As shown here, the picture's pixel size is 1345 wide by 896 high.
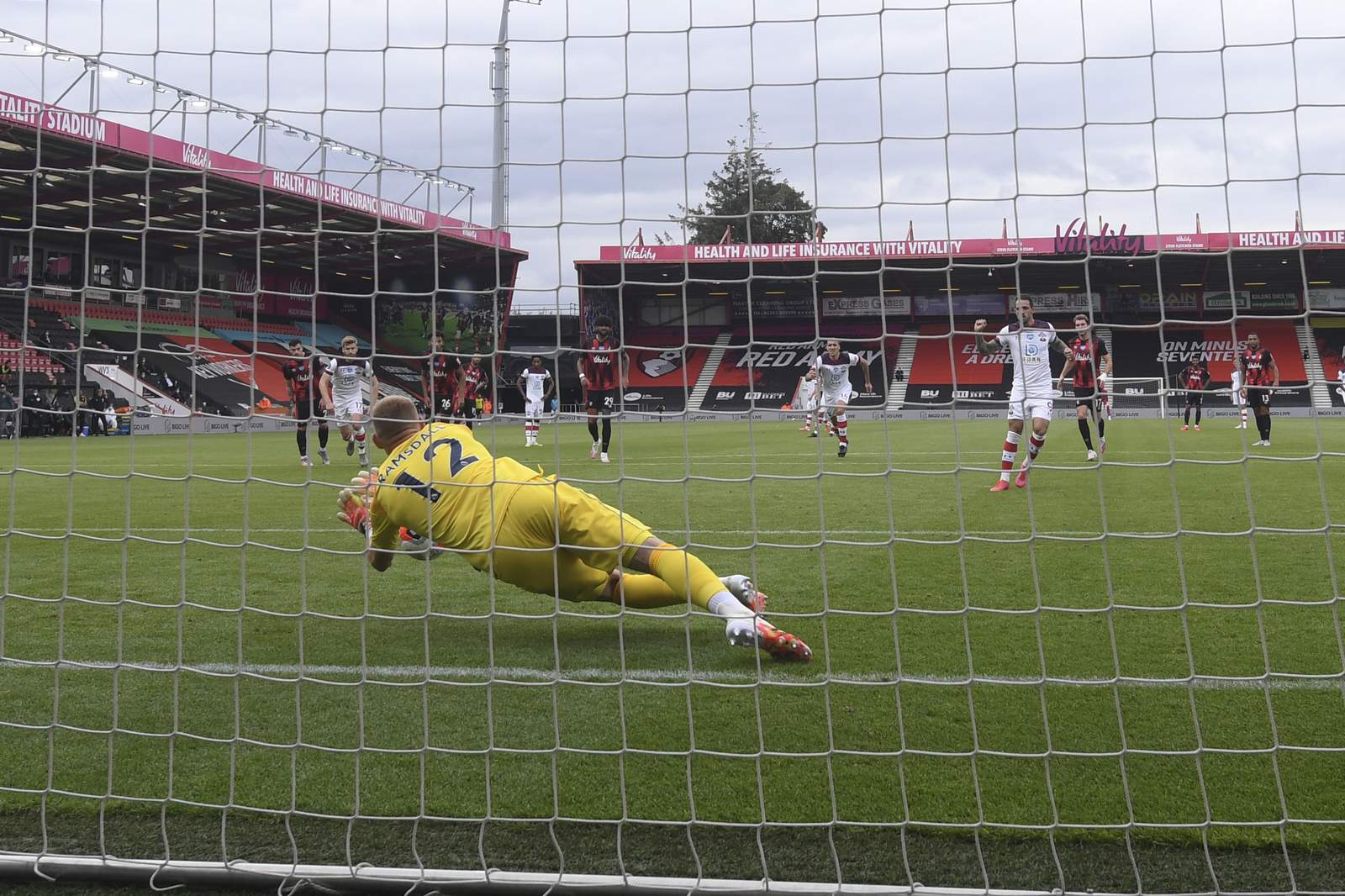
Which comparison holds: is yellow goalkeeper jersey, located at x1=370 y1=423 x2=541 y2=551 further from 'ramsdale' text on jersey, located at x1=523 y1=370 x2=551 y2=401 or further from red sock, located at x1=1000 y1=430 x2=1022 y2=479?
'ramsdale' text on jersey, located at x1=523 y1=370 x2=551 y2=401

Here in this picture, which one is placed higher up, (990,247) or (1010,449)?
(990,247)

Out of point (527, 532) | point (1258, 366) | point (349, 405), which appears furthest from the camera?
point (349, 405)

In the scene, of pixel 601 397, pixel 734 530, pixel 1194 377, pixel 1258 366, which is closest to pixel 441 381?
pixel 734 530

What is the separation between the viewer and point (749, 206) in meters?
3.40

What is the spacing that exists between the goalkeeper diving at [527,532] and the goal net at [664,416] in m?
0.02

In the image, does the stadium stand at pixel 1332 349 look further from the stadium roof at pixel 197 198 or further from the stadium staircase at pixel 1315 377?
the stadium roof at pixel 197 198

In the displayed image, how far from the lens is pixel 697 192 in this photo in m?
3.38

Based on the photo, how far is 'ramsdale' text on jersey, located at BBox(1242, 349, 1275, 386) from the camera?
14.2 m

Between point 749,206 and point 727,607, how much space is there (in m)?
1.48

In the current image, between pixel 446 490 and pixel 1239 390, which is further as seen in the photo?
pixel 446 490

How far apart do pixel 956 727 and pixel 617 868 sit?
4.24ft

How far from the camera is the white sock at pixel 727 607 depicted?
12.7 feet

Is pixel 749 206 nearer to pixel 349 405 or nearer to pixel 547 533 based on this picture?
pixel 547 533

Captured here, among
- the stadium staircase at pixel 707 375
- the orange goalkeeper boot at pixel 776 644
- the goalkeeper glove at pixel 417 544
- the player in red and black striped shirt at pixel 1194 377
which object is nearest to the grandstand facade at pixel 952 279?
the stadium staircase at pixel 707 375
